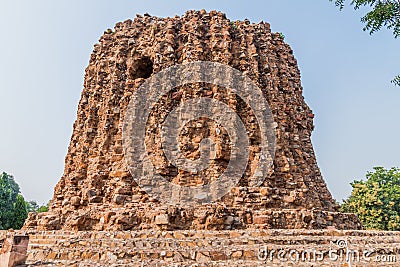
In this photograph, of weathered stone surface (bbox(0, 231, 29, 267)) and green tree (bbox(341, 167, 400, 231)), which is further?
green tree (bbox(341, 167, 400, 231))

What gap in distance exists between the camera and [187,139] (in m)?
10.7

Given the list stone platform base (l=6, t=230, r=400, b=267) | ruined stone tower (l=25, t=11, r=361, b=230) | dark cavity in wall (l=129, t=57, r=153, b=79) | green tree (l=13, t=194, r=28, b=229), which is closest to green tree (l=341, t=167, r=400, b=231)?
ruined stone tower (l=25, t=11, r=361, b=230)

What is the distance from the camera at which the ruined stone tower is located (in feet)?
30.1

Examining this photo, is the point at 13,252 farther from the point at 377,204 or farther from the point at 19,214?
the point at 377,204

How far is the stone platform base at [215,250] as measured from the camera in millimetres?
5895

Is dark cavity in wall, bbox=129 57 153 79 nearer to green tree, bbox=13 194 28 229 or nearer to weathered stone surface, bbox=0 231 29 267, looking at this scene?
weathered stone surface, bbox=0 231 29 267

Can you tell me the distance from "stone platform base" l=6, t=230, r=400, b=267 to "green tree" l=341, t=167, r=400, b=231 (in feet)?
48.4

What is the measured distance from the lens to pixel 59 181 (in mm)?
13320

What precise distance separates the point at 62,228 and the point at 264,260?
263 inches

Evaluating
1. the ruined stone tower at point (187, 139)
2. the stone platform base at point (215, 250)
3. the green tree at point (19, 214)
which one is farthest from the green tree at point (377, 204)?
the green tree at point (19, 214)

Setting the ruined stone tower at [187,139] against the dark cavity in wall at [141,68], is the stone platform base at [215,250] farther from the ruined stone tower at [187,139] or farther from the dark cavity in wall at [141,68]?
the dark cavity in wall at [141,68]

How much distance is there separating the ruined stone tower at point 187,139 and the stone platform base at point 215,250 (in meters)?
1.52

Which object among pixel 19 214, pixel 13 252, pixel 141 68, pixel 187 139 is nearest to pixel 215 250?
pixel 13 252

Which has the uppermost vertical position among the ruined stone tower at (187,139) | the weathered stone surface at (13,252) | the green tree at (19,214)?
the ruined stone tower at (187,139)
